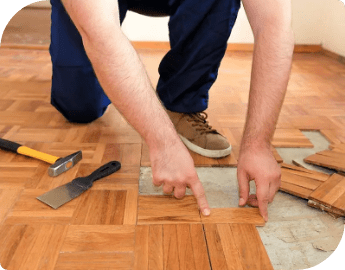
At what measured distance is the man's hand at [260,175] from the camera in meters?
0.86

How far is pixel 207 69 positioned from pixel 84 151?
52 cm

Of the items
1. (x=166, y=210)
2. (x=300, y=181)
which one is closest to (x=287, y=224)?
(x=300, y=181)

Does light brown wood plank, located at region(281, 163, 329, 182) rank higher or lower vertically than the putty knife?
higher

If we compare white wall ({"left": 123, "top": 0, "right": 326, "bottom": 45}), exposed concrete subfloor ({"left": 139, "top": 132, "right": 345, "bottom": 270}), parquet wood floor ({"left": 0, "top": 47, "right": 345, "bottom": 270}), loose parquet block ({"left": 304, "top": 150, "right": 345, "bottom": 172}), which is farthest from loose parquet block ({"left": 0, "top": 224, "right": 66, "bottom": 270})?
white wall ({"left": 123, "top": 0, "right": 326, "bottom": 45})

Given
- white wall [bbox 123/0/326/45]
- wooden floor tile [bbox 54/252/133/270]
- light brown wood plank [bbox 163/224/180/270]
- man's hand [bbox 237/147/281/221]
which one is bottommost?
white wall [bbox 123/0/326/45]

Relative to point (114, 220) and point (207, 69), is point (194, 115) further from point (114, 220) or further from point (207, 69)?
point (114, 220)

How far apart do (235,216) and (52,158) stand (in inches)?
23.5

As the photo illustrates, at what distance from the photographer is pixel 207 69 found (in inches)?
47.2

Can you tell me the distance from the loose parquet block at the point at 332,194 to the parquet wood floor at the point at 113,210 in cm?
19

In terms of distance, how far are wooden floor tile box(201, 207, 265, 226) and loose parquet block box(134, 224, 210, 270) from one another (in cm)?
5

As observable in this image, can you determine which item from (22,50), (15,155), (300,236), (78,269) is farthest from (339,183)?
(22,50)

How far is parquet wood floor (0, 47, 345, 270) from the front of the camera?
0.74m

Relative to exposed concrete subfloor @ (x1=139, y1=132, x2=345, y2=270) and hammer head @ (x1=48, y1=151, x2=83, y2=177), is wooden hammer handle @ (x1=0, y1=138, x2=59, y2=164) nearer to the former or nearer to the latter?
hammer head @ (x1=48, y1=151, x2=83, y2=177)

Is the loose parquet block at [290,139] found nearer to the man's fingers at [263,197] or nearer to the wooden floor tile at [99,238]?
the man's fingers at [263,197]
